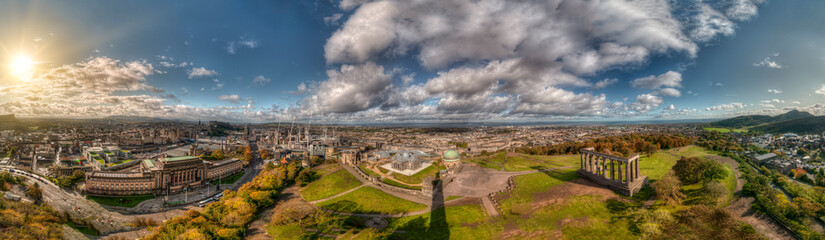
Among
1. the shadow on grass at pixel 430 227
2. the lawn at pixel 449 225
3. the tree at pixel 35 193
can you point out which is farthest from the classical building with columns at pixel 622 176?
the tree at pixel 35 193

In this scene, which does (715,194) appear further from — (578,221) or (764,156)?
(764,156)

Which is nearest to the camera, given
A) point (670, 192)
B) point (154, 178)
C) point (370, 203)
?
point (670, 192)

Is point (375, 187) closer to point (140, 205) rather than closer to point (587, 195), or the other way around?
point (587, 195)

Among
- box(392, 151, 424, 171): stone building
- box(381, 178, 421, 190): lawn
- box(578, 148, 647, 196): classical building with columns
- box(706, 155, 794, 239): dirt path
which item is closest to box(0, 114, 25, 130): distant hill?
box(392, 151, 424, 171): stone building

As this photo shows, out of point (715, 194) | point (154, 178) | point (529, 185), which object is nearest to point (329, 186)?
point (529, 185)

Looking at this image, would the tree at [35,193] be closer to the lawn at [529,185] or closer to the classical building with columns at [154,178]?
the classical building with columns at [154,178]

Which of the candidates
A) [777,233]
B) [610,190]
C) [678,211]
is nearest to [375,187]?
[610,190]
